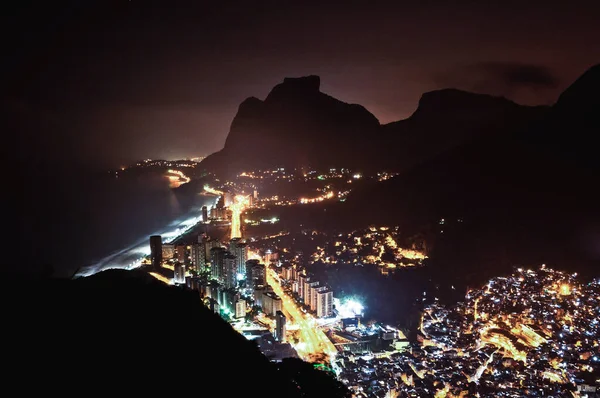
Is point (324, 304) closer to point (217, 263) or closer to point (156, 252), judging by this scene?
point (217, 263)

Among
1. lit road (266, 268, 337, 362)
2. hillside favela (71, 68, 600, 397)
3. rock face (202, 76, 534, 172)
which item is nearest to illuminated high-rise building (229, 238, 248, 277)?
hillside favela (71, 68, 600, 397)

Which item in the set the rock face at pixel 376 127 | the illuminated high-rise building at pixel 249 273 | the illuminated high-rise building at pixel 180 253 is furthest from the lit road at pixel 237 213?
the rock face at pixel 376 127

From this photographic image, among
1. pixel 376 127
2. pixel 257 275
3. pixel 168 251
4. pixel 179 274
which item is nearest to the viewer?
pixel 257 275

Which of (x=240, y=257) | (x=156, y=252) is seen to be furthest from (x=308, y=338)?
(x=156, y=252)

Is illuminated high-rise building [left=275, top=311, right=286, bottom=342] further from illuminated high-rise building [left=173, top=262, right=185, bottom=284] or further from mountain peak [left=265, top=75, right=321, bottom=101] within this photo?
mountain peak [left=265, top=75, right=321, bottom=101]

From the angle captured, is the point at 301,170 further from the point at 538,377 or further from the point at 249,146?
the point at 538,377

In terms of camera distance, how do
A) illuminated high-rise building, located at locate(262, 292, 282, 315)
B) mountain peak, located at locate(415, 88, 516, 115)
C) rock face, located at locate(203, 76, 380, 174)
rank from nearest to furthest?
illuminated high-rise building, located at locate(262, 292, 282, 315) → mountain peak, located at locate(415, 88, 516, 115) → rock face, located at locate(203, 76, 380, 174)

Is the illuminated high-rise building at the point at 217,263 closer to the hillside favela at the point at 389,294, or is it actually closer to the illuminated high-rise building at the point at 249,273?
the hillside favela at the point at 389,294
